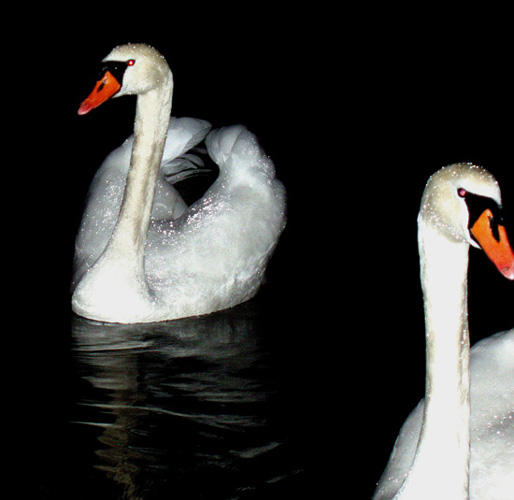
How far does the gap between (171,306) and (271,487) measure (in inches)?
99.7

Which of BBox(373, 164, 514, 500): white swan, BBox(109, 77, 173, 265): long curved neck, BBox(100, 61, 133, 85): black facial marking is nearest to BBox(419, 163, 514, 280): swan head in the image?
BBox(373, 164, 514, 500): white swan

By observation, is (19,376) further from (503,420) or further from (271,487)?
(503,420)

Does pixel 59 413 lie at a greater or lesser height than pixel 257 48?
lesser

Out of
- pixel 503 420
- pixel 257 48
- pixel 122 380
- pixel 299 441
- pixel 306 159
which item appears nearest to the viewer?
pixel 503 420

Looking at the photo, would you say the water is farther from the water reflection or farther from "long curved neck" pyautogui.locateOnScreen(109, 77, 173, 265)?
"long curved neck" pyautogui.locateOnScreen(109, 77, 173, 265)

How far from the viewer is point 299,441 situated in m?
4.83

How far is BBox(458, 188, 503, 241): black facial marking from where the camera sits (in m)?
3.38

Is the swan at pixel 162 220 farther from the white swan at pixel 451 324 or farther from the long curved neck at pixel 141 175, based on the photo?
the white swan at pixel 451 324

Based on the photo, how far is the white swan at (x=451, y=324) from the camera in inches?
134

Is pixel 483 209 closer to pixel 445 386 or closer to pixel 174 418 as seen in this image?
pixel 445 386

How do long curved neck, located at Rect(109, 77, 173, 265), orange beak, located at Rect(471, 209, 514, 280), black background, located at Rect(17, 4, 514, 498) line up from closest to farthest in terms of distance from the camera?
orange beak, located at Rect(471, 209, 514, 280), black background, located at Rect(17, 4, 514, 498), long curved neck, located at Rect(109, 77, 173, 265)

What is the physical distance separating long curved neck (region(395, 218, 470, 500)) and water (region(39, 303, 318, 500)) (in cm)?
84

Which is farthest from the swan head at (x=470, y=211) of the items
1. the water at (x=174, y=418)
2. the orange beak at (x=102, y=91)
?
the orange beak at (x=102, y=91)

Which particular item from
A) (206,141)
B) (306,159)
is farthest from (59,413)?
(306,159)
